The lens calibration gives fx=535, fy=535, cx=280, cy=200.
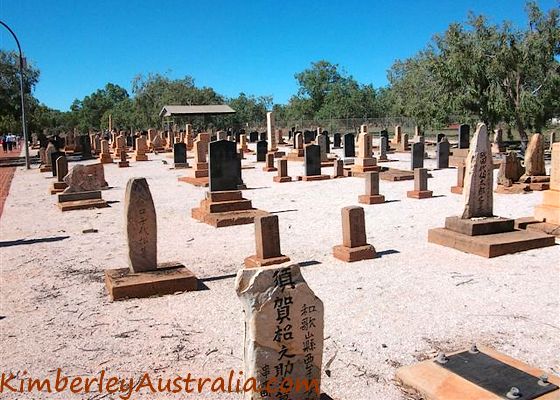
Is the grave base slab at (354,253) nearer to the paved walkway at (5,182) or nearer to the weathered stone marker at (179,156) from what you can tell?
the paved walkway at (5,182)

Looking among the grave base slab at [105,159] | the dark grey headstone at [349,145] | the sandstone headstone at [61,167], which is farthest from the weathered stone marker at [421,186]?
the grave base slab at [105,159]

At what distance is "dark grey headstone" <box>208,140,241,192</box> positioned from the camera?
1307 cm

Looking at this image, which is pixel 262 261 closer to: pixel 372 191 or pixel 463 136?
pixel 372 191

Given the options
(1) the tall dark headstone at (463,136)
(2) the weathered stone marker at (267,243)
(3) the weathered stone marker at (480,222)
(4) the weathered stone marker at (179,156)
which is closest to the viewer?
(2) the weathered stone marker at (267,243)

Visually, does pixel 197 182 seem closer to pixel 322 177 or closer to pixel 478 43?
pixel 322 177

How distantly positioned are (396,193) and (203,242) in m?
7.71

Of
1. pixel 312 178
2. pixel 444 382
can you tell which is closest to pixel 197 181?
pixel 312 178

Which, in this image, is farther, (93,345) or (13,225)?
(13,225)

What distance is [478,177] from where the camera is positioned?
30.5 ft

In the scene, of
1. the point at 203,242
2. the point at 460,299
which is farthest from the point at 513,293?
the point at 203,242

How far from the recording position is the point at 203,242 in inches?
411

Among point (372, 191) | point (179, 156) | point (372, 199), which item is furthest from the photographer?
point (179, 156)

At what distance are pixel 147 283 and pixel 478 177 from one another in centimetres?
586

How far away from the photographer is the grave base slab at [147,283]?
22.7 ft
